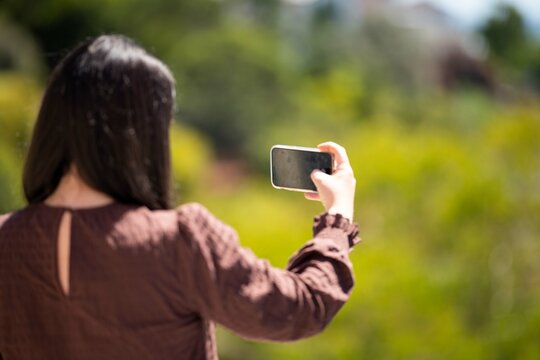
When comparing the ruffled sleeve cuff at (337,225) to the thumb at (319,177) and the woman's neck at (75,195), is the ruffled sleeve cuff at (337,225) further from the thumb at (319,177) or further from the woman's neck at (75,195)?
the woman's neck at (75,195)

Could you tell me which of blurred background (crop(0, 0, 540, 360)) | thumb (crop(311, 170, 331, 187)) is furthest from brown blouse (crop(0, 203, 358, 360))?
blurred background (crop(0, 0, 540, 360))

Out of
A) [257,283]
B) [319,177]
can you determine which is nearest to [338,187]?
[319,177]

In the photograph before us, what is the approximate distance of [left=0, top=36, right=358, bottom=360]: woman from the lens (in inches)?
28.5

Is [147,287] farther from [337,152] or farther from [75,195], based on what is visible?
[337,152]

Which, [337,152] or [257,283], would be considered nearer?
[257,283]

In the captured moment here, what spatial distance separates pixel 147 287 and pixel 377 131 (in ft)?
30.4

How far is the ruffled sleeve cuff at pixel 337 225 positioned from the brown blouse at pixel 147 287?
0.06 meters

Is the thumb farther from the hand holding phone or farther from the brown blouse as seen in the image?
the brown blouse

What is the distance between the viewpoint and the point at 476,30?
43.2 ft

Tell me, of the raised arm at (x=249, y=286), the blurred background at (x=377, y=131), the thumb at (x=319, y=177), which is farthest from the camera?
the blurred background at (x=377, y=131)

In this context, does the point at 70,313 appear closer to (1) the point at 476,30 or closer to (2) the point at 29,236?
(2) the point at 29,236

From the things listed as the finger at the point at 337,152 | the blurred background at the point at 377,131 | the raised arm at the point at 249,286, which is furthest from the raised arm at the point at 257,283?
the blurred background at the point at 377,131

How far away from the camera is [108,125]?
759 millimetres

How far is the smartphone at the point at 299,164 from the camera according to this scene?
0.86 meters
